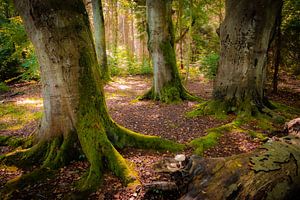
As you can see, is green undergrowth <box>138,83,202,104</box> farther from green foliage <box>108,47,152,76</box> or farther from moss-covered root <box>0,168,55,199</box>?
green foliage <box>108,47,152,76</box>

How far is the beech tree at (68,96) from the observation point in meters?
3.76

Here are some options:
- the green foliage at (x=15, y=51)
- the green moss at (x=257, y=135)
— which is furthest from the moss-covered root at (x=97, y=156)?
the green foliage at (x=15, y=51)

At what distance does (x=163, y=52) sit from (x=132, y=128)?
3926 mm

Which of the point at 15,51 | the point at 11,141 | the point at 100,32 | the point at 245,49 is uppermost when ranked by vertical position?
the point at 100,32

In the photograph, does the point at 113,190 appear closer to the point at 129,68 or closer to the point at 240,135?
the point at 240,135

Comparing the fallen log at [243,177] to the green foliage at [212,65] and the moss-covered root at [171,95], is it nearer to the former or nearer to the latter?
the moss-covered root at [171,95]

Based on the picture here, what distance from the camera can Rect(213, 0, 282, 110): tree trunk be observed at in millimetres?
6469

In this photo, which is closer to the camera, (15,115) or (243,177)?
(243,177)

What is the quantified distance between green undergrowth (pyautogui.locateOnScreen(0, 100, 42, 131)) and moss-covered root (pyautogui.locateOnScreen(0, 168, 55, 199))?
3.87m

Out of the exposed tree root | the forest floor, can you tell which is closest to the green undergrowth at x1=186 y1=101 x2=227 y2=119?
the exposed tree root

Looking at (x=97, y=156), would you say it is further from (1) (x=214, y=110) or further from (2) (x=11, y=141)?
(1) (x=214, y=110)

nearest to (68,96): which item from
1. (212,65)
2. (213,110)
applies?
(213,110)

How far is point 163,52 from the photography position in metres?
9.21

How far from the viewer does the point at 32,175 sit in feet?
12.3
